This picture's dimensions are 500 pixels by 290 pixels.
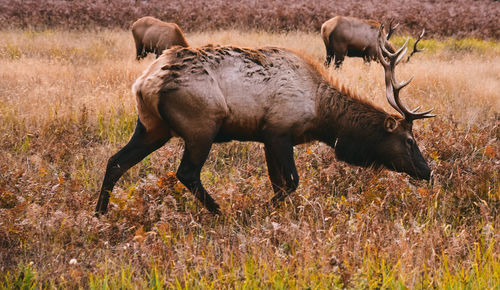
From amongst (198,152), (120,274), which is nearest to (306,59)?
(198,152)

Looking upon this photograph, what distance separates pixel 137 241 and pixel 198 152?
3.20 ft

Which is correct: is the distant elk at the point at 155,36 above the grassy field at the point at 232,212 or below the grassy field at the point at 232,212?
below

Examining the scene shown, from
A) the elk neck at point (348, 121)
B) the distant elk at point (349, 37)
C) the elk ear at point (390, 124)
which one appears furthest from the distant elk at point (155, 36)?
the elk ear at point (390, 124)

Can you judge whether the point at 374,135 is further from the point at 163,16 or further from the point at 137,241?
the point at 163,16

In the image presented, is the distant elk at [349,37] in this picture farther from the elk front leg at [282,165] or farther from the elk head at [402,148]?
the elk front leg at [282,165]

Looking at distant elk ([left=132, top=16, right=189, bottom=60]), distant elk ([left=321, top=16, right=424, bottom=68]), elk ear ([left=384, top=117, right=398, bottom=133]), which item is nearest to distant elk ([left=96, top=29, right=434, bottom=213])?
elk ear ([left=384, top=117, right=398, bottom=133])

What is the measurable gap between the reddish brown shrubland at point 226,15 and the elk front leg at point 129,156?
1403cm

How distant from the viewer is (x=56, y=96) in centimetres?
817

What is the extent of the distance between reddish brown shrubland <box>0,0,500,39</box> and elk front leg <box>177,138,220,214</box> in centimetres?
1421

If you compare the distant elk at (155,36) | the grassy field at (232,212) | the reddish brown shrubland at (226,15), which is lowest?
the reddish brown shrubland at (226,15)

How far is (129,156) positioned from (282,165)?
1.41m

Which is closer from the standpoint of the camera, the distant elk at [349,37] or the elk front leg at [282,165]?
the elk front leg at [282,165]

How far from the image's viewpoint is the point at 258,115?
15.9 feet

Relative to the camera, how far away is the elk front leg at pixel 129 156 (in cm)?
492
